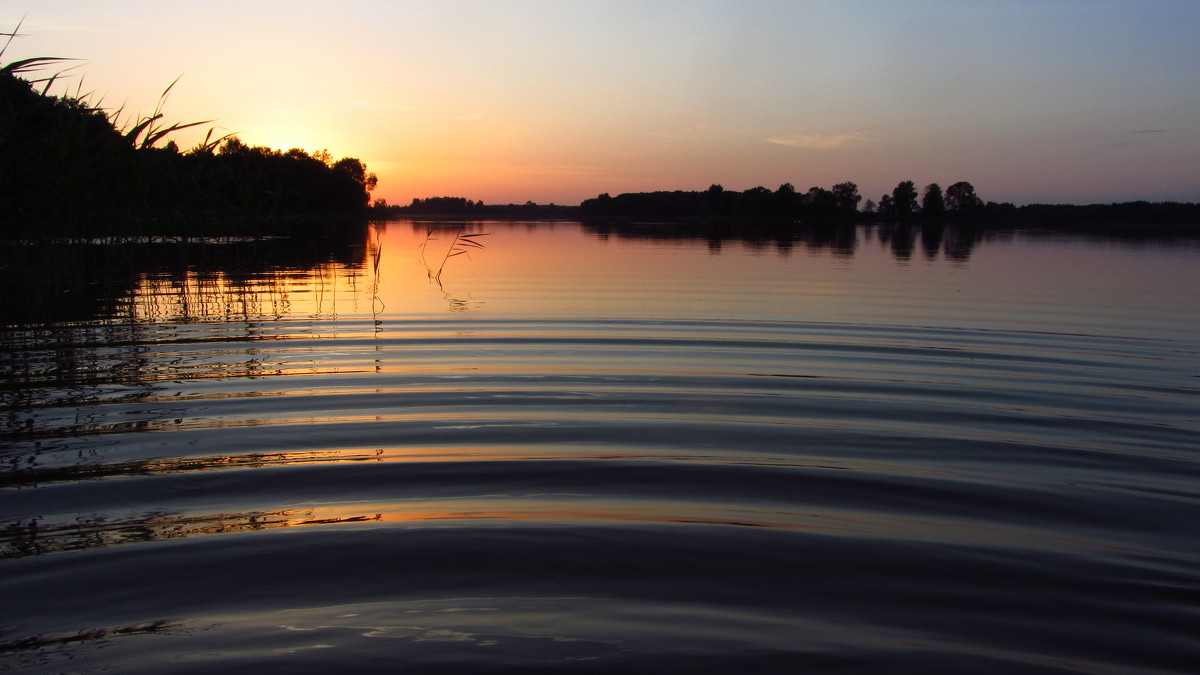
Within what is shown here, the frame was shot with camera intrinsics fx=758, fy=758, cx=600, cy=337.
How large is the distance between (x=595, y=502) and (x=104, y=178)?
9.51 metres

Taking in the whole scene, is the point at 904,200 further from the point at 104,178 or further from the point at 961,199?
the point at 104,178

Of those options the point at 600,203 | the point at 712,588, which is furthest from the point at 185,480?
the point at 600,203

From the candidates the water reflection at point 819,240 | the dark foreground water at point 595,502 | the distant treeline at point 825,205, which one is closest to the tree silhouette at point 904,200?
the distant treeline at point 825,205

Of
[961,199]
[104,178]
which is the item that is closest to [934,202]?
[961,199]

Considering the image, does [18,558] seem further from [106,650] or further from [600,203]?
[600,203]

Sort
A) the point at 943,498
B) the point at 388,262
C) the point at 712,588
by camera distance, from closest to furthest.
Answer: the point at 712,588 → the point at 943,498 → the point at 388,262

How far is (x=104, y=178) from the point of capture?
10242mm

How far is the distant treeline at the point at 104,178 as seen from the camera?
934cm

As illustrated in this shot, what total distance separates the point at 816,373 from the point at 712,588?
4903 millimetres

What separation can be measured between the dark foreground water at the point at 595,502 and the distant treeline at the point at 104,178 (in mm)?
1612

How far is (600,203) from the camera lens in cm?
15050

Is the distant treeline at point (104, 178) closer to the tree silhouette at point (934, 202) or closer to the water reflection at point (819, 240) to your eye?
the water reflection at point (819, 240)

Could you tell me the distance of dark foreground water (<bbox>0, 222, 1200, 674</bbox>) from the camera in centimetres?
286

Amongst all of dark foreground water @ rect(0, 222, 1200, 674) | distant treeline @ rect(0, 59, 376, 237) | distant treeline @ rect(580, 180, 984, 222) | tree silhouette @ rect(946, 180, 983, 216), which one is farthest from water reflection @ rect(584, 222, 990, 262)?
tree silhouette @ rect(946, 180, 983, 216)
